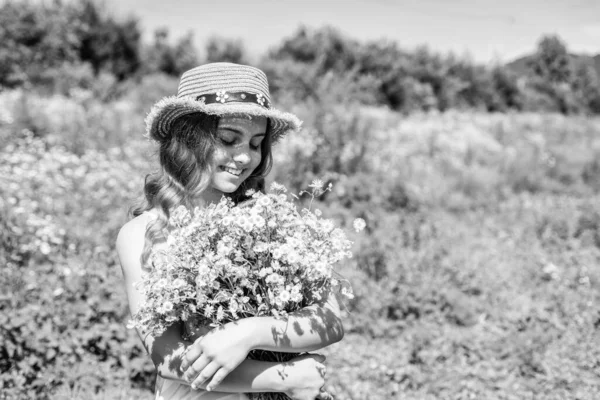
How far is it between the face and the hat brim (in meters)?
0.06

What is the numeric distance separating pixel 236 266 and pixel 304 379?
478mm

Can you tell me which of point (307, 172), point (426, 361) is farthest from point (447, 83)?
point (426, 361)

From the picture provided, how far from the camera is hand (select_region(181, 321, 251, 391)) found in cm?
146

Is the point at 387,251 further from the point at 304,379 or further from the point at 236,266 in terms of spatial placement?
the point at 236,266

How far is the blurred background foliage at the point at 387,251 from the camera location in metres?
3.30

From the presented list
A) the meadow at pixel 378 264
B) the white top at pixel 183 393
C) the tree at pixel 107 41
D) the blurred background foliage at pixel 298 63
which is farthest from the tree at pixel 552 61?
the white top at pixel 183 393

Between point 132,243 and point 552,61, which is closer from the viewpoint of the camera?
point 132,243

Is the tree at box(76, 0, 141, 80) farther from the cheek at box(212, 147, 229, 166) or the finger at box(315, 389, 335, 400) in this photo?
the finger at box(315, 389, 335, 400)

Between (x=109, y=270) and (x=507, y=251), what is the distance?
14.8 feet

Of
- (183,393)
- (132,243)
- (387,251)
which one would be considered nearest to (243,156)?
(132,243)

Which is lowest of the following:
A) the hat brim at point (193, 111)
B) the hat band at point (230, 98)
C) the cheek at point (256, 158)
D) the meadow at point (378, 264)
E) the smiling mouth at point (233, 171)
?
the meadow at point (378, 264)

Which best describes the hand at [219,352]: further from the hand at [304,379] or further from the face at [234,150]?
the face at [234,150]

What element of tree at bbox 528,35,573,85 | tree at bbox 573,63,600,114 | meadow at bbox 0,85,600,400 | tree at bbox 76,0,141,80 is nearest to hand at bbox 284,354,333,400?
meadow at bbox 0,85,600,400

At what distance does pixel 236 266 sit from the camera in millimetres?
1464
